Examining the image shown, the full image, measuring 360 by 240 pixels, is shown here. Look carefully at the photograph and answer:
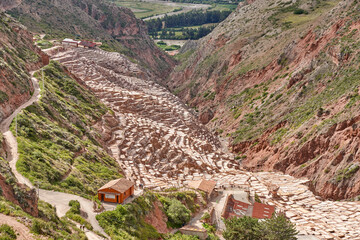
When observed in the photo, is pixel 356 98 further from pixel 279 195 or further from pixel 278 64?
pixel 278 64

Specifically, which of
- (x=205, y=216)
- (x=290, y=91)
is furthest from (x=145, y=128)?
(x=205, y=216)

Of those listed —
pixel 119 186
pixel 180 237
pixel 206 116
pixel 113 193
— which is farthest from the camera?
pixel 206 116

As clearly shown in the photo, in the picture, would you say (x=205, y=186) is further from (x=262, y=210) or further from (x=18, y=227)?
(x=18, y=227)

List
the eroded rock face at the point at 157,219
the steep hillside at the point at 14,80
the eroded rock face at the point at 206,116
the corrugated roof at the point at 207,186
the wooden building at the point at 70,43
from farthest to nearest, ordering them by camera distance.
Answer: the wooden building at the point at 70,43 < the eroded rock face at the point at 206,116 < the corrugated roof at the point at 207,186 < the eroded rock face at the point at 157,219 < the steep hillside at the point at 14,80

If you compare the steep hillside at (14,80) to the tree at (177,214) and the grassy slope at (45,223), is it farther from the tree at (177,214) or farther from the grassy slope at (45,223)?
the tree at (177,214)

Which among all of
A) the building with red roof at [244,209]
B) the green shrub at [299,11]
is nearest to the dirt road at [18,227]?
the building with red roof at [244,209]

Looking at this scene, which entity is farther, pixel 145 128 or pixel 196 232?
pixel 145 128

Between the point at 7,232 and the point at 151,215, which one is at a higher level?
the point at 7,232
